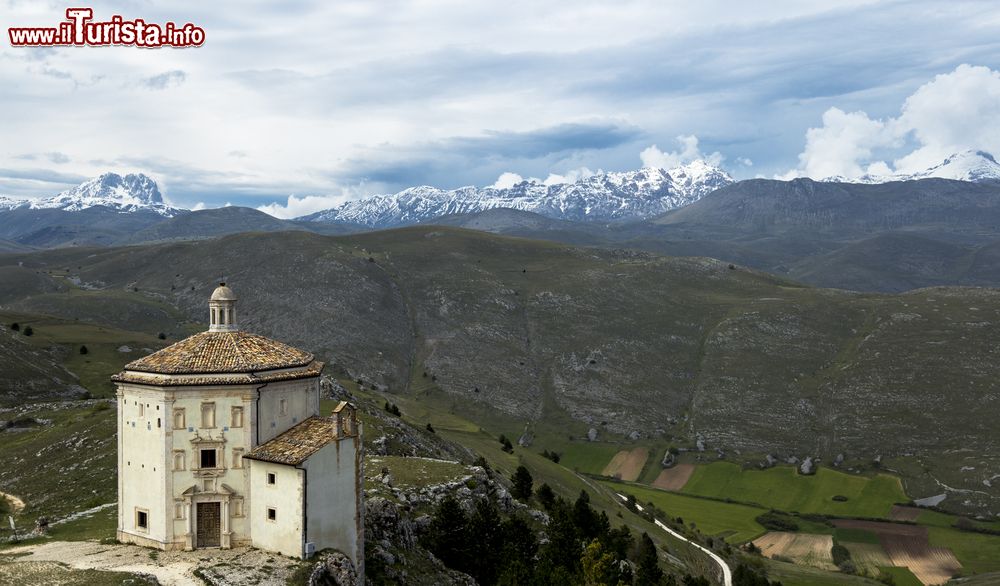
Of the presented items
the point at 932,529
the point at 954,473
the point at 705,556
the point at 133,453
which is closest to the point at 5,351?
the point at 133,453

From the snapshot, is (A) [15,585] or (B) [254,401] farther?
(B) [254,401]

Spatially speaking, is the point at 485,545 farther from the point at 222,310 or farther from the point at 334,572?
the point at 222,310

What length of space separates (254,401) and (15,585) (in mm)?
13122

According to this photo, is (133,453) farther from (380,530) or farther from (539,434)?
(539,434)

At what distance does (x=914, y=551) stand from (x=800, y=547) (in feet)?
58.4

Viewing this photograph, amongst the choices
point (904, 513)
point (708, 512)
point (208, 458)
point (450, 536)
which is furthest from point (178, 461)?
point (904, 513)

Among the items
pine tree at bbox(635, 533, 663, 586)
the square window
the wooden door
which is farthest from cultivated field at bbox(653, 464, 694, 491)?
the square window

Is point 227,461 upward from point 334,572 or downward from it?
upward

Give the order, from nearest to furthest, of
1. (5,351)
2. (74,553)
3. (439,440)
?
(74,553) < (439,440) < (5,351)

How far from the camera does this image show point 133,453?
41.5 metres

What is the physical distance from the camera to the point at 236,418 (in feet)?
133

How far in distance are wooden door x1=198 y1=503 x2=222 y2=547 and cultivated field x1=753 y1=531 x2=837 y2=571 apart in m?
99.1

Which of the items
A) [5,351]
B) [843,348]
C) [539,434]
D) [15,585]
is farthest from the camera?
[843,348]

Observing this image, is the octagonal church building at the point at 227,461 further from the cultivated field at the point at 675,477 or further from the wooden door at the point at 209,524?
the cultivated field at the point at 675,477
